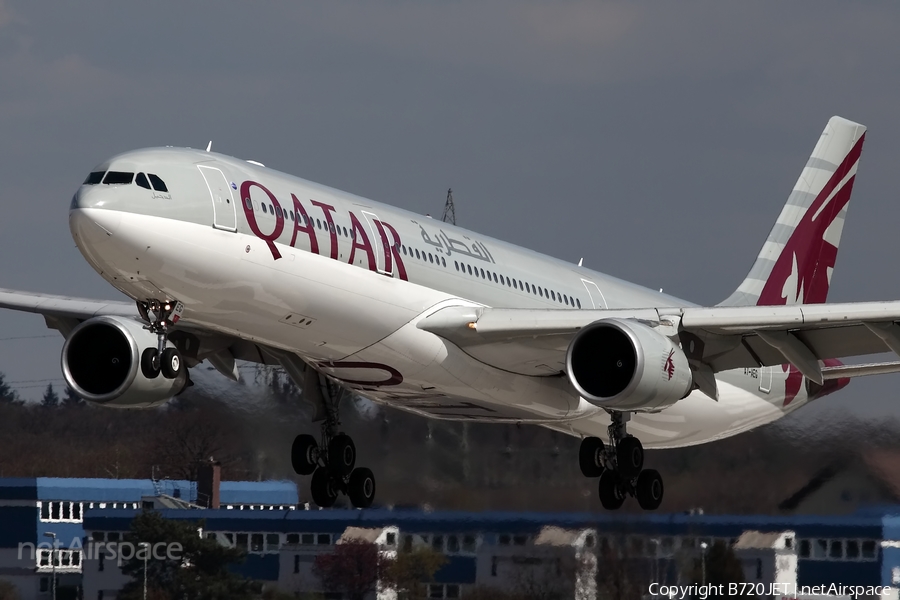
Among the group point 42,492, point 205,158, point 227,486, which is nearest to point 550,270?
point 205,158

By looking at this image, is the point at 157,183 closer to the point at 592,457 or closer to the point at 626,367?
the point at 626,367

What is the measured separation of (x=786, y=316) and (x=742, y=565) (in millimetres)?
6310

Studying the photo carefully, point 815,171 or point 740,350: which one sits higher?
point 815,171

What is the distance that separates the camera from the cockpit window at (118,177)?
72.0ft

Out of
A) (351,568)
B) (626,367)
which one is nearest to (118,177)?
(626,367)

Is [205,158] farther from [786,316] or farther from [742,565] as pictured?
[742,565]

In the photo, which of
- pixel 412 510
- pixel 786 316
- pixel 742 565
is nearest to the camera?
pixel 786 316

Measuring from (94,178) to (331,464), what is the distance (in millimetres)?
9056

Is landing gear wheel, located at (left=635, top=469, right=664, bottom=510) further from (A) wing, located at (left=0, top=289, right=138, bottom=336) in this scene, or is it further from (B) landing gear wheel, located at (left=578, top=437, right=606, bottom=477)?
(A) wing, located at (left=0, top=289, right=138, bottom=336)

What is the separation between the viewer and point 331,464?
29.3 m

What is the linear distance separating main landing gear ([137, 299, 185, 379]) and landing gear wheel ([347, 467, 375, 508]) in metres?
7.50

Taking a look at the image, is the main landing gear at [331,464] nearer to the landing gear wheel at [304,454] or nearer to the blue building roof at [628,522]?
the landing gear wheel at [304,454]

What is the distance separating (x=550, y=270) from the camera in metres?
29.0

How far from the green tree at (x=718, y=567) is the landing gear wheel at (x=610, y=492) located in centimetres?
208
